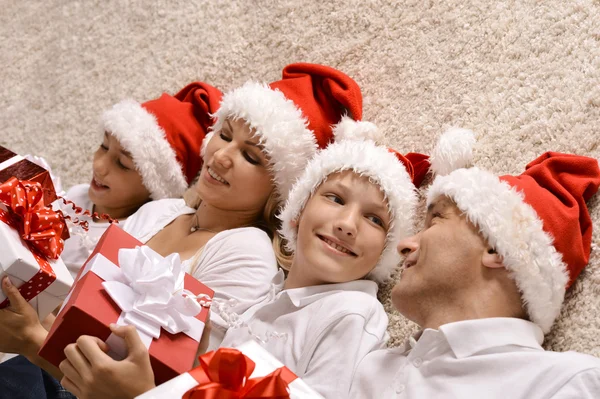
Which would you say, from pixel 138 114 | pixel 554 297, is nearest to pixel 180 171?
pixel 138 114

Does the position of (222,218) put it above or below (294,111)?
below

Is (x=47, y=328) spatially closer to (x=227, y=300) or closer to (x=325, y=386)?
(x=227, y=300)

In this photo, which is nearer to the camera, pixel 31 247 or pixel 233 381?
pixel 233 381

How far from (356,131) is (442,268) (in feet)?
1.95

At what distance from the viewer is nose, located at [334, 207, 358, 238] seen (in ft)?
5.26

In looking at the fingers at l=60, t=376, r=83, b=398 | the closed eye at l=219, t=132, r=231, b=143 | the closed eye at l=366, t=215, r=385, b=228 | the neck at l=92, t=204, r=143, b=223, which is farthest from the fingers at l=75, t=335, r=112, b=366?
the neck at l=92, t=204, r=143, b=223

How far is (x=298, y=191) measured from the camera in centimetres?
178

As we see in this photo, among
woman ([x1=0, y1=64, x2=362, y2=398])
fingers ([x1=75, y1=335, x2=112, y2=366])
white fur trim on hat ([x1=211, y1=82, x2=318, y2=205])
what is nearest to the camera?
fingers ([x1=75, y1=335, x2=112, y2=366])

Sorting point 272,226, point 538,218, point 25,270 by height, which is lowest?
point 272,226

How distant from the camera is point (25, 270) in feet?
4.86

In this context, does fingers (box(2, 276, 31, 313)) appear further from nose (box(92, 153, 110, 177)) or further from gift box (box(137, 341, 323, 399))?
nose (box(92, 153, 110, 177))

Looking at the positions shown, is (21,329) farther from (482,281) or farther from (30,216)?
(482,281)

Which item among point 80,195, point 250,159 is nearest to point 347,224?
point 250,159

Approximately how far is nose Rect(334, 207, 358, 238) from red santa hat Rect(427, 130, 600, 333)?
0.19 m
